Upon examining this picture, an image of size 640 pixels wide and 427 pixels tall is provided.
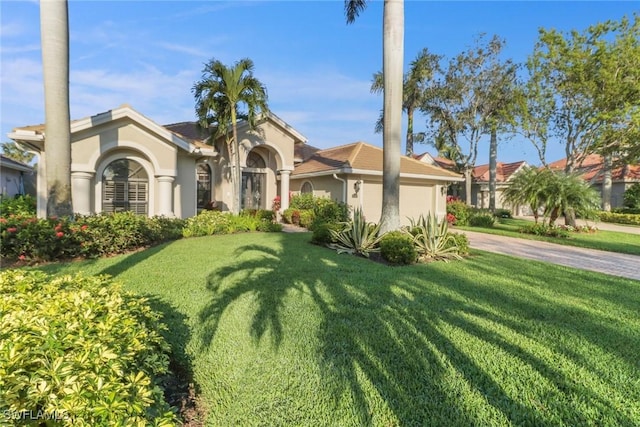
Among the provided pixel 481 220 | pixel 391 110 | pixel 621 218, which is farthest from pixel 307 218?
pixel 621 218

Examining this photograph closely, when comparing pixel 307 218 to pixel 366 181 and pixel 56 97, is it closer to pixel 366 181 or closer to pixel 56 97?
pixel 366 181

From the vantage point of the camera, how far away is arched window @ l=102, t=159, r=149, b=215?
1357 centimetres

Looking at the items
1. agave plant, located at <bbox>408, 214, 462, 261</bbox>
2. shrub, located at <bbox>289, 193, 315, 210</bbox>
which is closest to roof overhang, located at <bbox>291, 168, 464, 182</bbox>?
shrub, located at <bbox>289, 193, 315, 210</bbox>

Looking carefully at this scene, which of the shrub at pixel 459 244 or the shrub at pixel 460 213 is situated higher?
the shrub at pixel 460 213

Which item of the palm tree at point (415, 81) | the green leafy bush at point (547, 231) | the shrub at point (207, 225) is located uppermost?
the palm tree at point (415, 81)

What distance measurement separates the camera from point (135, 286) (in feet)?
20.6

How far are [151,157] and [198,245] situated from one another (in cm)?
545

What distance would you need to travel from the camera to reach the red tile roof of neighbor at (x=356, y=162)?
18.5 meters

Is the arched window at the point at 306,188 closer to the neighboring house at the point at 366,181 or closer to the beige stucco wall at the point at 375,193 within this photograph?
the neighboring house at the point at 366,181

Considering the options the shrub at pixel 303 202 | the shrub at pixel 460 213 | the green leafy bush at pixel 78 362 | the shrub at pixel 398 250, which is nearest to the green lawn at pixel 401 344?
the green leafy bush at pixel 78 362

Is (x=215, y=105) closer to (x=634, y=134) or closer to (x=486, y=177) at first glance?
(x=634, y=134)

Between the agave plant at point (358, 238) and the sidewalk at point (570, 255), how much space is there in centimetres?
485

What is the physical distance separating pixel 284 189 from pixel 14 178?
20716mm

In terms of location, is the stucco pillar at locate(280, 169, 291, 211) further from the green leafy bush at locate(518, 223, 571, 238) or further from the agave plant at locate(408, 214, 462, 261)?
the green leafy bush at locate(518, 223, 571, 238)
